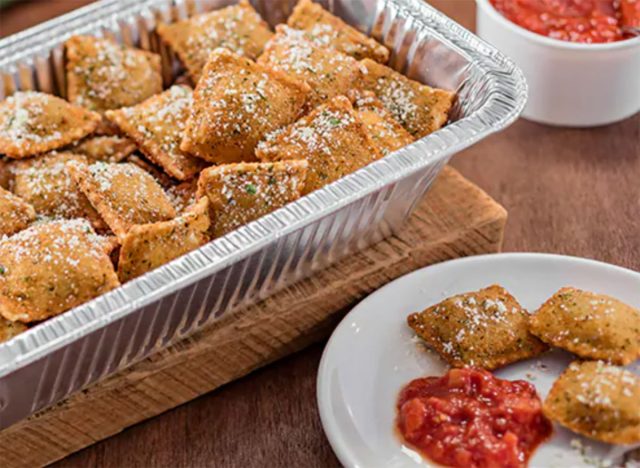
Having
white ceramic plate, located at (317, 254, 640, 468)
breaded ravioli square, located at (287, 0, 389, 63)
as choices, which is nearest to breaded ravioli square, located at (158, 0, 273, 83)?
breaded ravioli square, located at (287, 0, 389, 63)

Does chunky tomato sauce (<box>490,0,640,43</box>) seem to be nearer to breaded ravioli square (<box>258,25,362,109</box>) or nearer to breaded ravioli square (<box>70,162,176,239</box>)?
breaded ravioli square (<box>258,25,362,109</box>)

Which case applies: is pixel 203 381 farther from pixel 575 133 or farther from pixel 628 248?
pixel 575 133

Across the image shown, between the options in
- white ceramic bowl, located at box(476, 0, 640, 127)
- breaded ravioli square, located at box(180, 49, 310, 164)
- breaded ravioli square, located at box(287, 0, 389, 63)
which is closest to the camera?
breaded ravioli square, located at box(180, 49, 310, 164)

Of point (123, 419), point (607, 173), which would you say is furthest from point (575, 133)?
point (123, 419)

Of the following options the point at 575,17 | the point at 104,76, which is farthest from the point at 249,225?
the point at 575,17

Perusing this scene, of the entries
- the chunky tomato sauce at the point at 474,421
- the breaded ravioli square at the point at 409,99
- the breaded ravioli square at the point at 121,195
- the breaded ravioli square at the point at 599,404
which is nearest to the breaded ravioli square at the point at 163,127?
the breaded ravioli square at the point at 121,195
